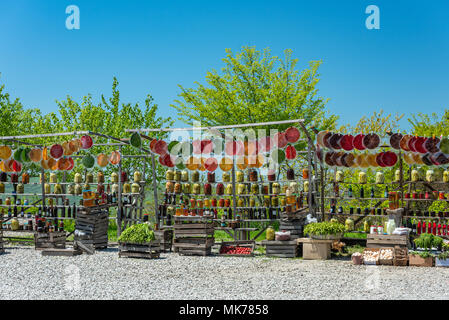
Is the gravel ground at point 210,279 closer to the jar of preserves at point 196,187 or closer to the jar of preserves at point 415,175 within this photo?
the jar of preserves at point 196,187

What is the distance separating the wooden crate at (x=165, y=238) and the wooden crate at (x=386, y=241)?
4.72m

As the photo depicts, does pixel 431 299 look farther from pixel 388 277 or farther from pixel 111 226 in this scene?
pixel 111 226

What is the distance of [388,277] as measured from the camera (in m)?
8.80

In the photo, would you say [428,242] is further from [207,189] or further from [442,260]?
[207,189]

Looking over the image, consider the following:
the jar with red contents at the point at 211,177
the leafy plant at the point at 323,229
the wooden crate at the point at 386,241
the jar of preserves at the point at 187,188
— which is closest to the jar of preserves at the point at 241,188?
the jar with red contents at the point at 211,177

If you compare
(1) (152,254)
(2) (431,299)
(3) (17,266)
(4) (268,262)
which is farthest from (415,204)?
(3) (17,266)

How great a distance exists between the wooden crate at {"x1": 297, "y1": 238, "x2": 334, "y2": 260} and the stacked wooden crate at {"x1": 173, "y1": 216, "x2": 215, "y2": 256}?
2.19 meters

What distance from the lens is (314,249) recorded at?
11219mm

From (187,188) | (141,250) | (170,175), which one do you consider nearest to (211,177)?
(187,188)

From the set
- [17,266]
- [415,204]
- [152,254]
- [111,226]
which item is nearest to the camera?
[17,266]

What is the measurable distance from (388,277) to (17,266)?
7207 millimetres

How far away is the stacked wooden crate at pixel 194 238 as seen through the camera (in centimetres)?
1206

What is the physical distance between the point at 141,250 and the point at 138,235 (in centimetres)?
34

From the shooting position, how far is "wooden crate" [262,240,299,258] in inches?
452
